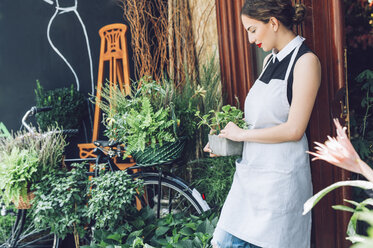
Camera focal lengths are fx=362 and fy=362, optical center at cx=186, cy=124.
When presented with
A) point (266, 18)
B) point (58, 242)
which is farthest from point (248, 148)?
point (58, 242)

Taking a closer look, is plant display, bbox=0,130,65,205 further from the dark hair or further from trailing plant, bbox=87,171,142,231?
the dark hair

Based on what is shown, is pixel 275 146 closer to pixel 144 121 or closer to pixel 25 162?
pixel 144 121

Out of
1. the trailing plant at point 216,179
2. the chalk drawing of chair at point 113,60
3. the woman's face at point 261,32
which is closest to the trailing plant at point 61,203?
the trailing plant at point 216,179

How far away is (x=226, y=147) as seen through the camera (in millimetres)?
1926

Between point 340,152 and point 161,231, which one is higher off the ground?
point 340,152

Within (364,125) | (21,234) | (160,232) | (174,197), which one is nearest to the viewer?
(160,232)

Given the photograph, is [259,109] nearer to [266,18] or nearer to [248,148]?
[248,148]

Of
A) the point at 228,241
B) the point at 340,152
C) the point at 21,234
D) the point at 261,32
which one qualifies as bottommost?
the point at 21,234

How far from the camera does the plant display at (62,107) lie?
4.21 metres

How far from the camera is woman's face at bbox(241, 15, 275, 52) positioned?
179 centimetres

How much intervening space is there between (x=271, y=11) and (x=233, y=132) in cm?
62

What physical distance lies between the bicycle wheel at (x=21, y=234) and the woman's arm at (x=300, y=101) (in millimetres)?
2277

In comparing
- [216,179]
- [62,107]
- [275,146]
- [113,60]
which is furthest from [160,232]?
[62,107]

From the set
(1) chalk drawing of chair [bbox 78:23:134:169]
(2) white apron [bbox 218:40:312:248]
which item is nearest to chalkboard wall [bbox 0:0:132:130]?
(1) chalk drawing of chair [bbox 78:23:134:169]
